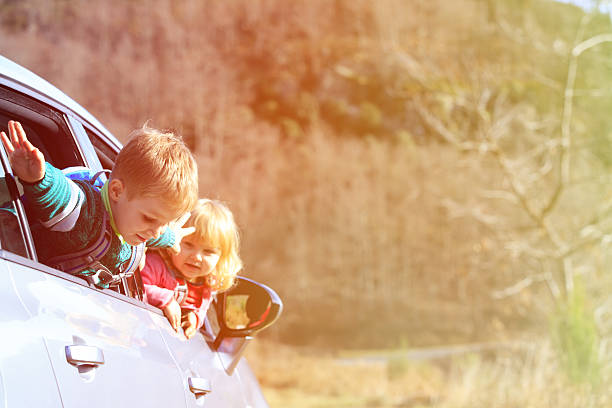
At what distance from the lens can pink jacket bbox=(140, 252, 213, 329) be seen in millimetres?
2322

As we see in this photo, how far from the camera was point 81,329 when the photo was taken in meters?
1.54

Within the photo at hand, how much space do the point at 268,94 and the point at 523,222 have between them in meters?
9.87

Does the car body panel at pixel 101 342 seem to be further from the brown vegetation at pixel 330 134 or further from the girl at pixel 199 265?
the brown vegetation at pixel 330 134

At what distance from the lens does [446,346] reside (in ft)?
91.1

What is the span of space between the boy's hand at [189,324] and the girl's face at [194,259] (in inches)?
5.7

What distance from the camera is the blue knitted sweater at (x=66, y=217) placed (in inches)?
67.6

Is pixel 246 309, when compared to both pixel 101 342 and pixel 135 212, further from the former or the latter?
pixel 101 342

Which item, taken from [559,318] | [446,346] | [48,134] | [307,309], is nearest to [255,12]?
[307,309]

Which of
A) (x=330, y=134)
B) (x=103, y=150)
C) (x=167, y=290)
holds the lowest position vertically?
(x=167, y=290)

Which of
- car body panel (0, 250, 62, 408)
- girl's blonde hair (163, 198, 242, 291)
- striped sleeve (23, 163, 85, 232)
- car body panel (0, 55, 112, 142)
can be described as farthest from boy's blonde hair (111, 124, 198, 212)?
girl's blonde hair (163, 198, 242, 291)

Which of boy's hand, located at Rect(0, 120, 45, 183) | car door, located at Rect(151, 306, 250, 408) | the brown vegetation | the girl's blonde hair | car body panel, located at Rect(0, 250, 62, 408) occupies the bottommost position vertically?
car body panel, located at Rect(0, 250, 62, 408)

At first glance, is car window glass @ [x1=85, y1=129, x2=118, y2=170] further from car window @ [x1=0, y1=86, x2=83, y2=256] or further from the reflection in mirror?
the reflection in mirror

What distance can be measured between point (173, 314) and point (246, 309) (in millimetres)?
497

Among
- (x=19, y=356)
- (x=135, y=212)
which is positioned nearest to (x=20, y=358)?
(x=19, y=356)
